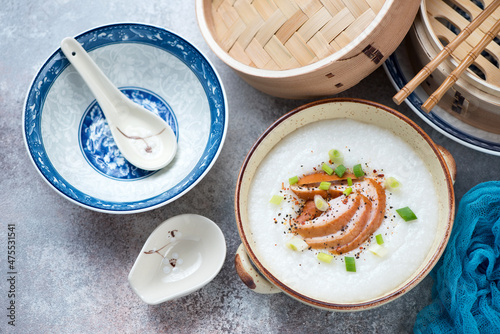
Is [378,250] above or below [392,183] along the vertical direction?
below

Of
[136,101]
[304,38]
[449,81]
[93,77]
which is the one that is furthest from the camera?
[136,101]

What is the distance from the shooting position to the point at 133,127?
169 cm

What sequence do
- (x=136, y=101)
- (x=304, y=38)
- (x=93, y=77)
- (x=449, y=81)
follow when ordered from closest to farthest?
(x=449, y=81) → (x=304, y=38) → (x=93, y=77) → (x=136, y=101)

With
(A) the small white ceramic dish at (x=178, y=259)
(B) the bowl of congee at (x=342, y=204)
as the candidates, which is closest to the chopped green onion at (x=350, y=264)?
(B) the bowl of congee at (x=342, y=204)

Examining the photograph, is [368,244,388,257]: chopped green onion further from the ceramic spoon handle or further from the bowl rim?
Result: the ceramic spoon handle

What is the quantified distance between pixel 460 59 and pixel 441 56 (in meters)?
0.20

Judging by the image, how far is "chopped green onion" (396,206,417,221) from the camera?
152 centimetres

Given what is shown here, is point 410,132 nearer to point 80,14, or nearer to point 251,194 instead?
point 251,194

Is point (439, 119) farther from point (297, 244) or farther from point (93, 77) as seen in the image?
point (93, 77)

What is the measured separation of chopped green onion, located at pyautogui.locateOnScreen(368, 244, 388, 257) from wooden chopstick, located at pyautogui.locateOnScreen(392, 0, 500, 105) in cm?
46

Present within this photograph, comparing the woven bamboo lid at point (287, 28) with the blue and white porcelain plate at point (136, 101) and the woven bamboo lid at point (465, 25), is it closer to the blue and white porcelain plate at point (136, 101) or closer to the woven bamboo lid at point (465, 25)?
the blue and white porcelain plate at point (136, 101)

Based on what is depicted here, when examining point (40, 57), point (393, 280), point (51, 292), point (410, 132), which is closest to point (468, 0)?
point (410, 132)

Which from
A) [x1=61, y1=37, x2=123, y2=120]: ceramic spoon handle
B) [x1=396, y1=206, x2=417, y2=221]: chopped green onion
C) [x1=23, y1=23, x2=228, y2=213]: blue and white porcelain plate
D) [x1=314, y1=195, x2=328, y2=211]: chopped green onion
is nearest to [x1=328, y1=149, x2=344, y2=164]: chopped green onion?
[x1=314, y1=195, x2=328, y2=211]: chopped green onion

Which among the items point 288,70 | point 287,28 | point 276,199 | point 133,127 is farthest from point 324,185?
point 133,127
